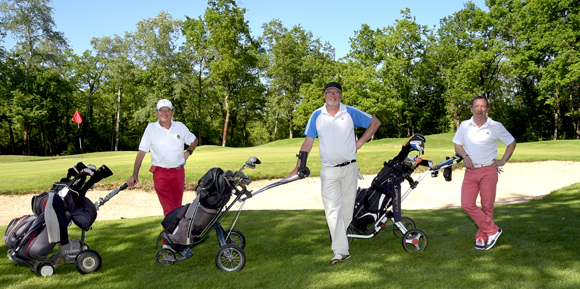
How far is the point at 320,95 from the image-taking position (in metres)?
48.2

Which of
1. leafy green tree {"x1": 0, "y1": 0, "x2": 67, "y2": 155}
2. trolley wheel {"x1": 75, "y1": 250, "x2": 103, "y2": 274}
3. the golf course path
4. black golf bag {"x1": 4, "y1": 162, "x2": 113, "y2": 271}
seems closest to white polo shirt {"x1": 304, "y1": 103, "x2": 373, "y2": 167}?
black golf bag {"x1": 4, "y1": 162, "x2": 113, "y2": 271}

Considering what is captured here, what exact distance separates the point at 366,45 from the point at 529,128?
20048 millimetres

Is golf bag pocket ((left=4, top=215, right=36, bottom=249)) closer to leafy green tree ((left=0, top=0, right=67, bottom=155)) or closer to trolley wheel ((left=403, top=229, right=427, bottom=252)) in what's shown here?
trolley wheel ((left=403, top=229, right=427, bottom=252))

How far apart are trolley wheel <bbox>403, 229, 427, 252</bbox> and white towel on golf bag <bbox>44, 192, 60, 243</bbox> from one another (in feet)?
12.7

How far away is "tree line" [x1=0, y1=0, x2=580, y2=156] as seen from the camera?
3891cm

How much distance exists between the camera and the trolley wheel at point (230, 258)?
14.8 feet

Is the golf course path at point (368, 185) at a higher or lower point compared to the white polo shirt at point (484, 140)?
lower

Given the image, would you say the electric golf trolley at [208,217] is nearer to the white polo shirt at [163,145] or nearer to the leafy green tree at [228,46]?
the white polo shirt at [163,145]

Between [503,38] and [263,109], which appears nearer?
[503,38]

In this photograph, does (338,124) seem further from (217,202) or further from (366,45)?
(366,45)

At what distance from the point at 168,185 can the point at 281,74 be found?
163 feet

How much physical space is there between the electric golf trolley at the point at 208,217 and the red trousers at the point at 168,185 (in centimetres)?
101

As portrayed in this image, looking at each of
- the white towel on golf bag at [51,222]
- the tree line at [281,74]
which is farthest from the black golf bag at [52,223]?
the tree line at [281,74]

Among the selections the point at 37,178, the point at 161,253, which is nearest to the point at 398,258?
the point at 161,253
